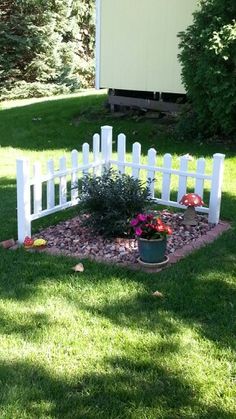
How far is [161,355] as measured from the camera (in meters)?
3.37

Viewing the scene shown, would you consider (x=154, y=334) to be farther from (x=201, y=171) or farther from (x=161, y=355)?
(x=201, y=171)

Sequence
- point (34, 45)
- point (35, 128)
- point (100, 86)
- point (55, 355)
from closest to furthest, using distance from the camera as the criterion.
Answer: point (55, 355)
point (35, 128)
point (100, 86)
point (34, 45)

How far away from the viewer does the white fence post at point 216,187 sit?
18.1 ft

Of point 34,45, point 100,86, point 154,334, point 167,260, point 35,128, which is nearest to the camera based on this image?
point 154,334

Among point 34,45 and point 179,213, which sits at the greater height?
point 34,45

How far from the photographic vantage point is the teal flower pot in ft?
14.9

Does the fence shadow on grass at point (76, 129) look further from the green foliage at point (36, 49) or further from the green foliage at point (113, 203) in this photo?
the green foliage at point (36, 49)

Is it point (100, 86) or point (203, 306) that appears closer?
point (203, 306)

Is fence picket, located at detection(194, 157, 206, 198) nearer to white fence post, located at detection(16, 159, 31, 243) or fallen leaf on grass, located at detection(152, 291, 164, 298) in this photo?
white fence post, located at detection(16, 159, 31, 243)

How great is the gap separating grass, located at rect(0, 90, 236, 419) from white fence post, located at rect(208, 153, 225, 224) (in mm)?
390

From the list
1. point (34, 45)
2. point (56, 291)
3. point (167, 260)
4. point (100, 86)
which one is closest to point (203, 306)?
point (167, 260)

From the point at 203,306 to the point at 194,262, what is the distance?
31.7 inches

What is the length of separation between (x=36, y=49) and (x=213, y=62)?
1271 cm

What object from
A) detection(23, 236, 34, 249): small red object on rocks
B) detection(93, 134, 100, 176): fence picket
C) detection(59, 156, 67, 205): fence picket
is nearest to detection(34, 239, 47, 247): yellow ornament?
detection(23, 236, 34, 249): small red object on rocks
